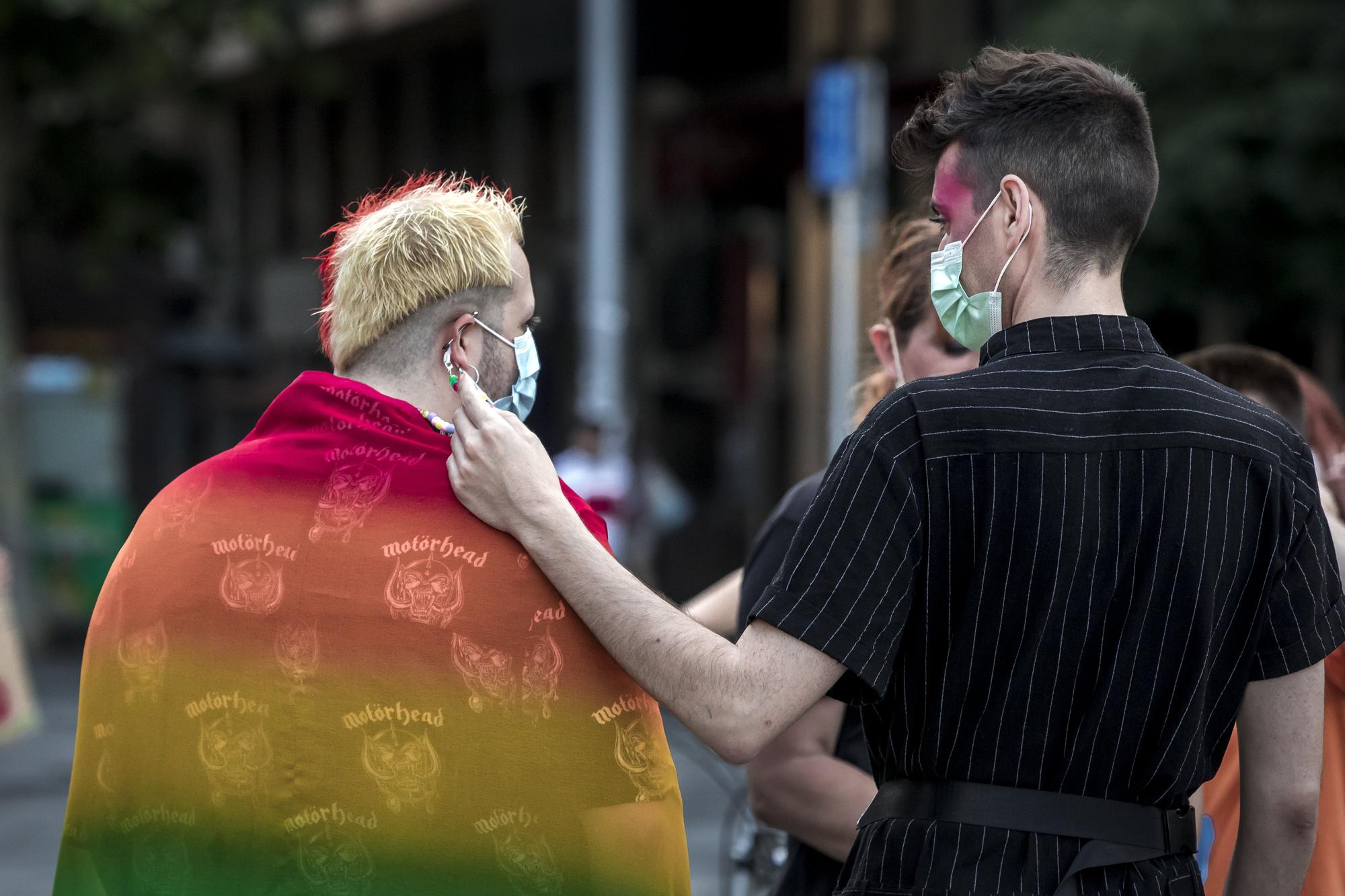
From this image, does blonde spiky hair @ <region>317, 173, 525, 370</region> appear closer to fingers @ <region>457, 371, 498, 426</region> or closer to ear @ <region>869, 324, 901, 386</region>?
fingers @ <region>457, 371, 498, 426</region>

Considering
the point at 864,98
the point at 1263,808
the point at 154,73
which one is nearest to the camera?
the point at 1263,808

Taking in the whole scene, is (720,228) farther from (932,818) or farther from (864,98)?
(932,818)

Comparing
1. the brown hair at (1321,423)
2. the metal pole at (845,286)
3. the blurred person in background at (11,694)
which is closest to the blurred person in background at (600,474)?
the metal pole at (845,286)

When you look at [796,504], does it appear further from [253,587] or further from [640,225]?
[640,225]

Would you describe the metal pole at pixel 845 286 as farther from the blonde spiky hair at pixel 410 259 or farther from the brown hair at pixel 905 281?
the blonde spiky hair at pixel 410 259

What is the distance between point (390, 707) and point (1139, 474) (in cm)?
102

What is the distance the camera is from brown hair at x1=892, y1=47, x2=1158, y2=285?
2.01m

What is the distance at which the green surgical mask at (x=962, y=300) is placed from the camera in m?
2.09

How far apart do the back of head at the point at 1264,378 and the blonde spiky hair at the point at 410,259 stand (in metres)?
1.46

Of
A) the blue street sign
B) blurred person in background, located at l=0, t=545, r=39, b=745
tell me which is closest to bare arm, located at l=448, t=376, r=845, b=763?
blurred person in background, located at l=0, t=545, r=39, b=745

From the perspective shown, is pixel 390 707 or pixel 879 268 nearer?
pixel 390 707

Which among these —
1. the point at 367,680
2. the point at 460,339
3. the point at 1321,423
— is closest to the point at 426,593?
the point at 367,680

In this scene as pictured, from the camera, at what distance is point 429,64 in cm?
2117

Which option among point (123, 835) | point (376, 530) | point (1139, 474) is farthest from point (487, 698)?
point (1139, 474)
